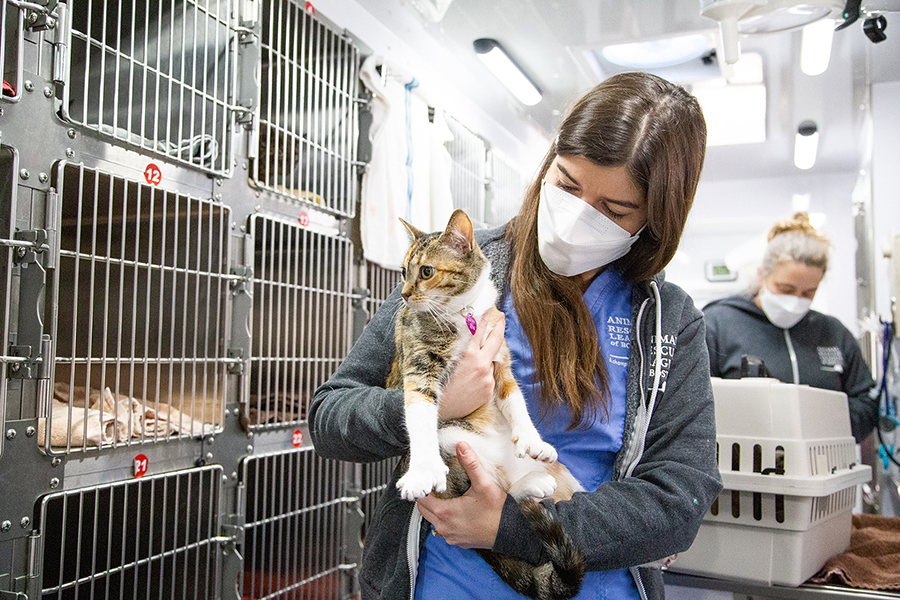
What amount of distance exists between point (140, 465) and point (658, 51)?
285 centimetres

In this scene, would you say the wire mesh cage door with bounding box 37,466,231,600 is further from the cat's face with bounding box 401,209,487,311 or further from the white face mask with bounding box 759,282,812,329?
the white face mask with bounding box 759,282,812,329

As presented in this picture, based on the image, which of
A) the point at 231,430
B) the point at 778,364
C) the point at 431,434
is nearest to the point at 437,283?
the point at 431,434

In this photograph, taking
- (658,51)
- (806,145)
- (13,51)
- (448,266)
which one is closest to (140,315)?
(13,51)

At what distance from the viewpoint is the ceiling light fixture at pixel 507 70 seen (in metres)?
3.37

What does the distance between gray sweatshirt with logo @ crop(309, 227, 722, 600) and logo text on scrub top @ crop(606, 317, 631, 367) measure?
0.05ft

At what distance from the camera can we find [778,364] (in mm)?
2699

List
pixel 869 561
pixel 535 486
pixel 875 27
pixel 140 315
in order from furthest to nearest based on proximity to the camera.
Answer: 1. pixel 875 27
2. pixel 140 315
3. pixel 869 561
4. pixel 535 486

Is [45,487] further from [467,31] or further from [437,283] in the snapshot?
[467,31]

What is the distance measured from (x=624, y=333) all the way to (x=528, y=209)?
0.28 m

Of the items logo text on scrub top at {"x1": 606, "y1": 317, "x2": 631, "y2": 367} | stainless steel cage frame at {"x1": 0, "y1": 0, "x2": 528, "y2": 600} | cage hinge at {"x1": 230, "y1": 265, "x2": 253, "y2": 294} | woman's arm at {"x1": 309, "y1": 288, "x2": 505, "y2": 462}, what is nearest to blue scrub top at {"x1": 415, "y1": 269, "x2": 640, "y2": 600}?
logo text on scrub top at {"x1": 606, "y1": 317, "x2": 631, "y2": 367}

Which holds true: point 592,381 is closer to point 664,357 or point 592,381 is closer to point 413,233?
point 664,357

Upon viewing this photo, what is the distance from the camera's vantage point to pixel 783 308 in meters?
2.69

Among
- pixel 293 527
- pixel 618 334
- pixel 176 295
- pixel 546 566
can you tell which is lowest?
pixel 293 527

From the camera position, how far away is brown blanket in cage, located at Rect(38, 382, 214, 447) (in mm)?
1561
